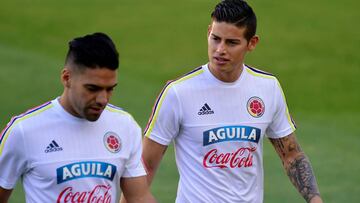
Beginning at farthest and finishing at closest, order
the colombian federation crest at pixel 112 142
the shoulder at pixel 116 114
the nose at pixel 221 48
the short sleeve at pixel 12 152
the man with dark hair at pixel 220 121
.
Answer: the man with dark hair at pixel 220 121 < the nose at pixel 221 48 < the shoulder at pixel 116 114 < the colombian federation crest at pixel 112 142 < the short sleeve at pixel 12 152

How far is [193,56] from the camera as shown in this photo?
2122 centimetres

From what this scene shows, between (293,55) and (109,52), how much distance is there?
584 inches

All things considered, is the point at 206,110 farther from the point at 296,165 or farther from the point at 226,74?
the point at 296,165

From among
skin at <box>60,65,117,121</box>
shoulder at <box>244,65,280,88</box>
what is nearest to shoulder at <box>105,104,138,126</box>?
skin at <box>60,65,117,121</box>

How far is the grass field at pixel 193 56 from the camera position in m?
16.8

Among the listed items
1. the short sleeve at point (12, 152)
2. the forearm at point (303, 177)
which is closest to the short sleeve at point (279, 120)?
the forearm at point (303, 177)

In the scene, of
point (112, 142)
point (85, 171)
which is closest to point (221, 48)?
point (112, 142)

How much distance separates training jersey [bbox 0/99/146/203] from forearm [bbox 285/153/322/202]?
6.51 ft

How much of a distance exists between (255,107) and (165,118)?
2.53 feet

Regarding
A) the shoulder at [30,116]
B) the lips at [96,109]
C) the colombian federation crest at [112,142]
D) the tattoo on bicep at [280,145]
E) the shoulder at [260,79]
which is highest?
the lips at [96,109]

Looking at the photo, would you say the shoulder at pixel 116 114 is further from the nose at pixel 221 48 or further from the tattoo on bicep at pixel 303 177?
the tattoo on bicep at pixel 303 177

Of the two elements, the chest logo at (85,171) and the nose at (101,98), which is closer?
the nose at (101,98)

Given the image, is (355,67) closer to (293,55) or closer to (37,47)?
(293,55)

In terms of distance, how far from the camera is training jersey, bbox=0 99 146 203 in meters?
6.82
